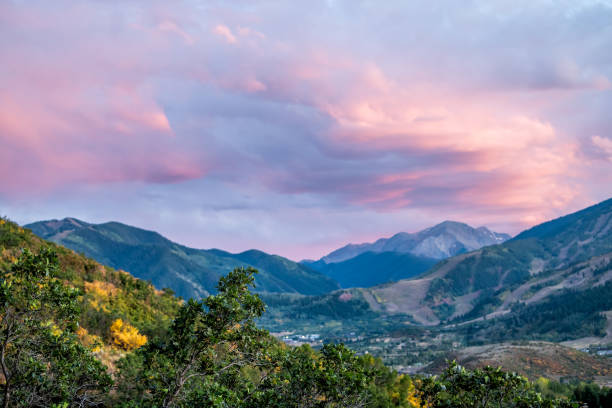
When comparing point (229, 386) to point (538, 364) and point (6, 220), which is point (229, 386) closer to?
point (6, 220)

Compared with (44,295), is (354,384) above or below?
below

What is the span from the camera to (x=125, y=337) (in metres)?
44.4

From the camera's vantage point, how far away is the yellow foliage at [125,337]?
4431cm

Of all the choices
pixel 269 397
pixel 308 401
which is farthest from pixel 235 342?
pixel 308 401

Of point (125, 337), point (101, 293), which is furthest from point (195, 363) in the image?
point (101, 293)

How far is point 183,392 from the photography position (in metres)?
Answer: 19.0

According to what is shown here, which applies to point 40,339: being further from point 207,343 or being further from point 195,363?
point 207,343

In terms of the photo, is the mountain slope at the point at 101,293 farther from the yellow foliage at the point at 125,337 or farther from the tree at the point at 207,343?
the tree at the point at 207,343

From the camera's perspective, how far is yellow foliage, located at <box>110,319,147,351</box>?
44.3 meters

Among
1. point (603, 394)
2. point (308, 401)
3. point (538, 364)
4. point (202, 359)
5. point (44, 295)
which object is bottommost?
point (538, 364)

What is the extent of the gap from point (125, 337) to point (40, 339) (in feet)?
90.8

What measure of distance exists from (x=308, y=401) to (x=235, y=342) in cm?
470

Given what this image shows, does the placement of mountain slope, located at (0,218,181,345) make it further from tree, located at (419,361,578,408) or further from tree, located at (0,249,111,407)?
tree, located at (419,361,578,408)

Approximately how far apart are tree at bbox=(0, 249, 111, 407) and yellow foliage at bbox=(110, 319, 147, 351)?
2510 centimetres
